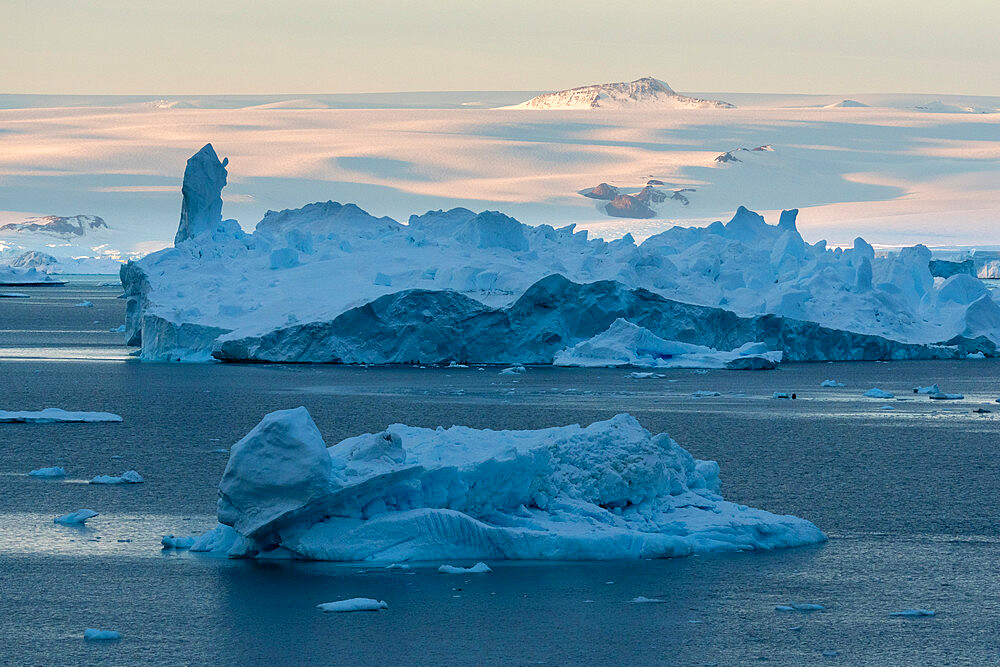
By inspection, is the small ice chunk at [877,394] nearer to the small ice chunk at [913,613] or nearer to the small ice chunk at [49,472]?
the small ice chunk at [49,472]

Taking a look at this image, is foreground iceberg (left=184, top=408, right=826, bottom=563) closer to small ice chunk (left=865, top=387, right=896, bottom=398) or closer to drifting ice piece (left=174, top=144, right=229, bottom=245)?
small ice chunk (left=865, top=387, right=896, bottom=398)

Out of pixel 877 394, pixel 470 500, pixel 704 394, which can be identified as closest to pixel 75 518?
pixel 470 500

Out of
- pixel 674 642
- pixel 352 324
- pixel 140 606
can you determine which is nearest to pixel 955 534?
pixel 674 642

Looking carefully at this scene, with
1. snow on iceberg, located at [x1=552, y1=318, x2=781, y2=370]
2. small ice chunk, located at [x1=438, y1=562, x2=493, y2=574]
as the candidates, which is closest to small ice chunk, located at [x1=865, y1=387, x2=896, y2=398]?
snow on iceberg, located at [x1=552, y1=318, x2=781, y2=370]

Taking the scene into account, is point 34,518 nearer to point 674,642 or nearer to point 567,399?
point 674,642

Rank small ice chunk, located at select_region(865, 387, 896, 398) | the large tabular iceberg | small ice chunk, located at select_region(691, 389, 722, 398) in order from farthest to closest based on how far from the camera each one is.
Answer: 1. the large tabular iceberg
2. small ice chunk, located at select_region(691, 389, 722, 398)
3. small ice chunk, located at select_region(865, 387, 896, 398)

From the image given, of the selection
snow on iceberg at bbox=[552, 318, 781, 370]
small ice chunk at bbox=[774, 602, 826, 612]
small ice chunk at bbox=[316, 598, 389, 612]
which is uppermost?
snow on iceberg at bbox=[552, 318, 781, 370]
